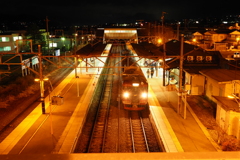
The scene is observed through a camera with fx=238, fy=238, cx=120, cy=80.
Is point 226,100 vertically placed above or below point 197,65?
below

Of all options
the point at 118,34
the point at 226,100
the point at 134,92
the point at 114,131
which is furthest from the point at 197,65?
the point at 118,34

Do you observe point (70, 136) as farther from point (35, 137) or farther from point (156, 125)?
point (156, 125)

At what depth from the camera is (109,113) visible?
13867 millimetres

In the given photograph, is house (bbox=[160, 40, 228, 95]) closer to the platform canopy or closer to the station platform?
the station platform

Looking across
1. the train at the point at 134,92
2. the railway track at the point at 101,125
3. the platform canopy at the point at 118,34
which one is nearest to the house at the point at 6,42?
the platform canopy at the point at 118,34

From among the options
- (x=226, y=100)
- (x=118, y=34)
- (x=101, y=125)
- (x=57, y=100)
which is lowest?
(x=101, y=125)

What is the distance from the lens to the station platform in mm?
8930

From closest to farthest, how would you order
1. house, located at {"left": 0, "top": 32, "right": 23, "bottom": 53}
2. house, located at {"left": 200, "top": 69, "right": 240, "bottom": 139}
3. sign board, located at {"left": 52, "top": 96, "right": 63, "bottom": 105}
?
house, located at {"left": 200, "top": 69, "right": 240, "bottom": 139}, sign board, located at {"left": 52, "top": 96, "right": 63, "bottom": 105}, house, located at {"left": 0, "top": 32, "right": 23, "bottom": 53}

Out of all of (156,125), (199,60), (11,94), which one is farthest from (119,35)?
(156,125)

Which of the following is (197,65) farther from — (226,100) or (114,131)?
(114,131)

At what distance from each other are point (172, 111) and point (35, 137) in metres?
7.30

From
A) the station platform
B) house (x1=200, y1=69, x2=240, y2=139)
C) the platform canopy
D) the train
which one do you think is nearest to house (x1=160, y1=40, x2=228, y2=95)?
house (x1=200, y1=69, x2=240, y2=139)

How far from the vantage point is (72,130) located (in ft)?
34.6

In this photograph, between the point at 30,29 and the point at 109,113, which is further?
the point at 30,29
